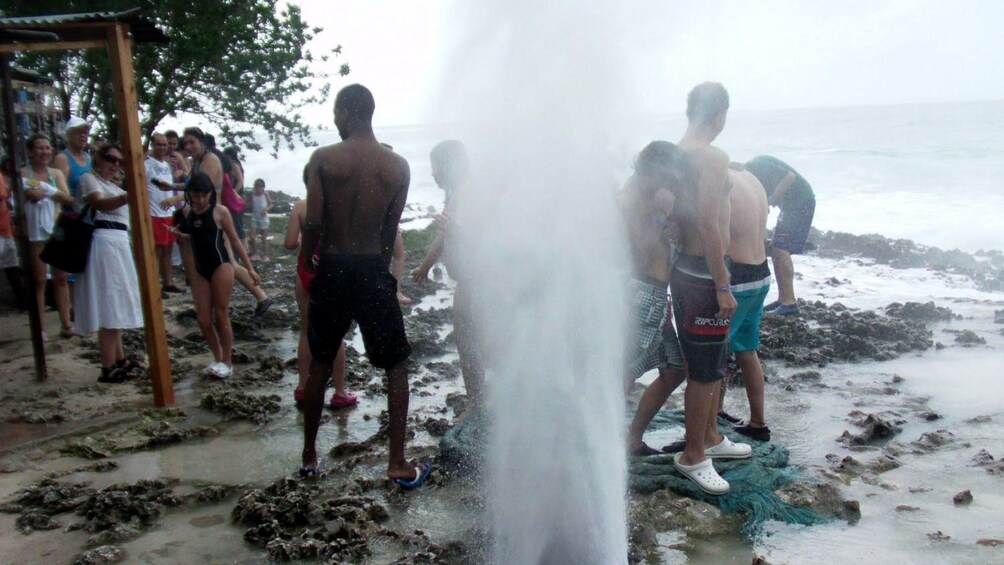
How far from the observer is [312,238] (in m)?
4.46

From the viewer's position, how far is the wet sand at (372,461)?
3922 mm

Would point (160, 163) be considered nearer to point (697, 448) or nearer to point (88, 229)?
point (88, 229)

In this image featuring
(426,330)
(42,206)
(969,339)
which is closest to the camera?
(42,206)

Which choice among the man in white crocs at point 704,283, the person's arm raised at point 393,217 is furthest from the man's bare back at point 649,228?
the person's arm raised at point 393,217

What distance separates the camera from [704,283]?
14.4 ft

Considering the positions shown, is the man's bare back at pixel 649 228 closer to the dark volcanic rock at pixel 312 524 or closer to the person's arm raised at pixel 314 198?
the person's arm raised at pixel 314 198

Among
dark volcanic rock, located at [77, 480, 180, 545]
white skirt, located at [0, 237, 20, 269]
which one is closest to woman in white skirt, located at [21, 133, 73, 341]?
white skirt, located at [0, 237, 20, 269]

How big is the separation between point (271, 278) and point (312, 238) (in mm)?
8274

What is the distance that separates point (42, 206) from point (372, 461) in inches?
207

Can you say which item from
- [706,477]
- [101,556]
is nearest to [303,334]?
[101,556]

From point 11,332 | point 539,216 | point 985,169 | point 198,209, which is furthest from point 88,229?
point 985,169

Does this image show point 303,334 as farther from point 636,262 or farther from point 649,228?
point 649,228

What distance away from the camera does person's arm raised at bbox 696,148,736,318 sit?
4.29 metres

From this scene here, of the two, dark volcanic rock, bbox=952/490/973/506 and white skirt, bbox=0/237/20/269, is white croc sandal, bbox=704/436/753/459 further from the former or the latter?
white skirt, bbox=0/237/20/269
